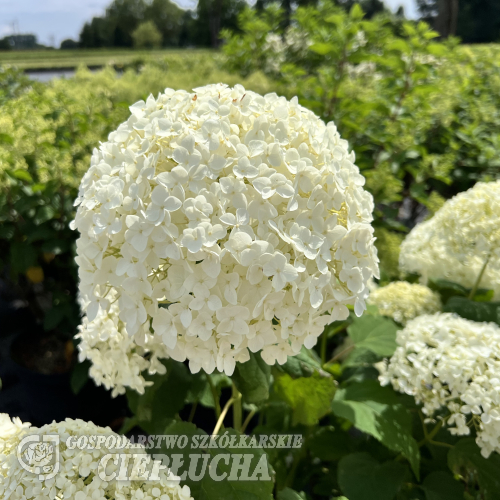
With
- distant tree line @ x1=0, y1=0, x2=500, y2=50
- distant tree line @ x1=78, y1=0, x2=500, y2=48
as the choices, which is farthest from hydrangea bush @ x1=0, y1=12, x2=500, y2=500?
distant tree line @ x1=78, y1=0, x2=500, y2=48

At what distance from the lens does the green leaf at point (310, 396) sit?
112 centimetres

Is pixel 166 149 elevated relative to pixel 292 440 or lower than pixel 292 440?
elevated

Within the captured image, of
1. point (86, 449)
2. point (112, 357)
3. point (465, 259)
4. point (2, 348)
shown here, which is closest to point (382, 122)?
point (465, 259)

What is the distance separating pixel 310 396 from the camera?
3.71 feet

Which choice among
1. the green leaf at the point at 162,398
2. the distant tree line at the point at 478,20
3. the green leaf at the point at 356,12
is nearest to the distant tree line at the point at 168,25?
the distant tree line at the point at 478,20

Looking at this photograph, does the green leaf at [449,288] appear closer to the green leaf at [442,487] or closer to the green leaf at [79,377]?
the green leaf at [442,487]

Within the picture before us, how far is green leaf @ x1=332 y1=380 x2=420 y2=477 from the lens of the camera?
1135mm

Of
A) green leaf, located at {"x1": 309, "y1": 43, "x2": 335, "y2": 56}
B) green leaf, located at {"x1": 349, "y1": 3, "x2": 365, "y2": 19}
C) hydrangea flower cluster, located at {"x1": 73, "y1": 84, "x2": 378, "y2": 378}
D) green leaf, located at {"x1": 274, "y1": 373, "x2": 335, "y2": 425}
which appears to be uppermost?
green leaf, located at {"x1": 349, "y1": 3, "x2": 365, "y2": 19}

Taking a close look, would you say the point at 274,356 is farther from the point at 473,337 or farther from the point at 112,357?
the point at 473,337

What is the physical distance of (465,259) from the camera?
149 cm

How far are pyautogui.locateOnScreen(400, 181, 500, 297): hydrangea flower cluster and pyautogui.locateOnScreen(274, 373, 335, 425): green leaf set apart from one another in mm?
677

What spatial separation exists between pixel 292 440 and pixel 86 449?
29.9 inches
